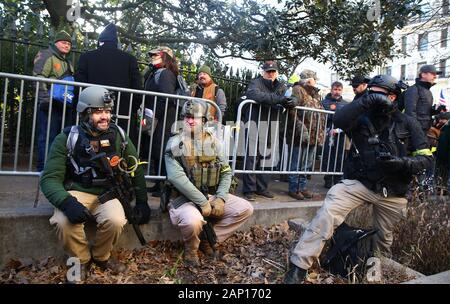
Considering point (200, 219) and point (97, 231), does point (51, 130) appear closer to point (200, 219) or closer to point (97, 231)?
point (97, 231)

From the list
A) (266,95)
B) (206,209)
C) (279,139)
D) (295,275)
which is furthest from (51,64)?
(295,275)

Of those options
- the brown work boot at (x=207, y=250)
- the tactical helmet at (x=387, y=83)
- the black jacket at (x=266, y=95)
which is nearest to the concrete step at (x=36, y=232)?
the brown work boot at (x=207, y=250)

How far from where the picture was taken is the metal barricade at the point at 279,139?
4848mm

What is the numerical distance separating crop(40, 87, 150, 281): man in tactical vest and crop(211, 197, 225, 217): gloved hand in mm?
817

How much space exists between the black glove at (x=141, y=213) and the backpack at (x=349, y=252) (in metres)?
1.70

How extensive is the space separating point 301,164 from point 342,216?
2.04m

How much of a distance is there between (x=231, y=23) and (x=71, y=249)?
23.5 feet

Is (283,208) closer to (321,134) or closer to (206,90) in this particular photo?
(321,134)

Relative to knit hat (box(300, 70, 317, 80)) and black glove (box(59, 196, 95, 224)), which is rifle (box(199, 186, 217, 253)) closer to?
black glove (box(59, 196, 95, 224))

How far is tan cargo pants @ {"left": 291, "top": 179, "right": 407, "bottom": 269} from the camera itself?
3.16 meters

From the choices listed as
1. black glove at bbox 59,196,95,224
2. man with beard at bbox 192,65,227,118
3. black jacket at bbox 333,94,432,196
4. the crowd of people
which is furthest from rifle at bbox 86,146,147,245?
man with beard at bbox 192,65,227,118

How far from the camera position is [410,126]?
3521 mm

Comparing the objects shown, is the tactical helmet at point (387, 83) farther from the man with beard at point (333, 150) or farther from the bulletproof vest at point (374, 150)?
the man with beard at point (333, 150)
